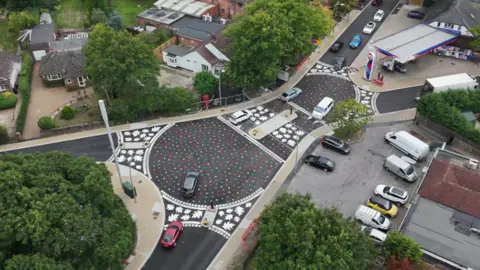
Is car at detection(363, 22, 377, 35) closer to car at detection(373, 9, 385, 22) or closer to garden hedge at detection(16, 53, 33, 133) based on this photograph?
car at detection(373, 9, 385, 22)

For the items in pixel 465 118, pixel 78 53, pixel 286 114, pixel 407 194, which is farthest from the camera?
pixel 78 53

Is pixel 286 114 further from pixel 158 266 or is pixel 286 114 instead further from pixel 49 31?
pixel 49 31

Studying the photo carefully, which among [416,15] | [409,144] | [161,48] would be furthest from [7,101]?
[416,15]

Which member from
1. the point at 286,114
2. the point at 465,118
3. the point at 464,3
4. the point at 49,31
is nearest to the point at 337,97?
the point at 286,114

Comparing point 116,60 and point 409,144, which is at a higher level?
point 116,60

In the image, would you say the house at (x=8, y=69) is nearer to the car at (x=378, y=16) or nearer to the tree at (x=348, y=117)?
the tree at (x=348, y=117)

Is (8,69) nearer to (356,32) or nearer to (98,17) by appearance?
(98,17)
